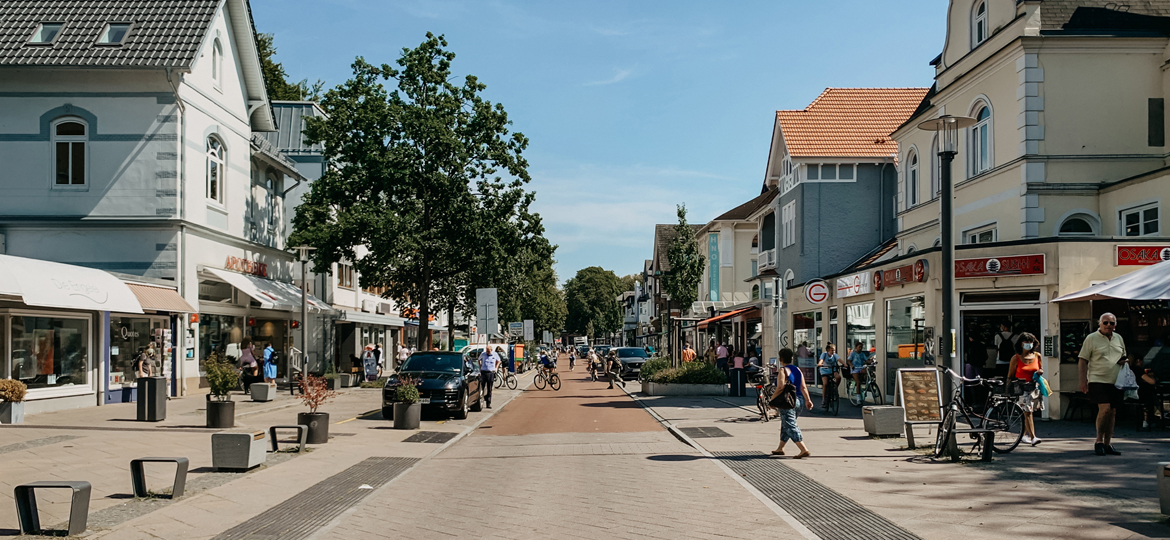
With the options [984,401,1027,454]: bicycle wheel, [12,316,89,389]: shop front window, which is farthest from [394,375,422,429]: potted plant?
[984,401,1027,454]: bicycle wheel

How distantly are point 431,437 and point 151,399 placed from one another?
20.5 ft

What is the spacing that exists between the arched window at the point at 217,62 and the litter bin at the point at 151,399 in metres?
13.7

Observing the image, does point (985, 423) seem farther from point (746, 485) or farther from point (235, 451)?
point (235, 451)

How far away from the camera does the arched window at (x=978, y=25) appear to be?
76.7ft

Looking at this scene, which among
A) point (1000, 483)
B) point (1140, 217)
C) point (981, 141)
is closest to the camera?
point (1000, 483)

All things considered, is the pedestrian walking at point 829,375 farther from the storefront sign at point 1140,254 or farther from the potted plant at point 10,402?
the potted plant at point 10,402

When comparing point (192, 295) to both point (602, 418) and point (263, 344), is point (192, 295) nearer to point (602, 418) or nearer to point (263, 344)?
point (263, 344)

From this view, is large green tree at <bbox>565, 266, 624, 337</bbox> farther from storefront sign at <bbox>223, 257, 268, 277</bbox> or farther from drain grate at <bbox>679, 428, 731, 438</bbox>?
drain grate at <bbox>679, 428, 731, 438</bbox>

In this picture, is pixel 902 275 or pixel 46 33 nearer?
pixel 902 275

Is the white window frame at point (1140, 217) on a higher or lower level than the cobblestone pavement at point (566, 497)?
higher

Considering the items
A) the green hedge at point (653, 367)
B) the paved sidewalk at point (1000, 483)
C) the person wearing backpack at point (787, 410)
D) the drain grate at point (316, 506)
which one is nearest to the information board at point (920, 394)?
the paved sidewalk at point (1000, 483)

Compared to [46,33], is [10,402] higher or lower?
lower

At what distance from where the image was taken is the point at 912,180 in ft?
94.3

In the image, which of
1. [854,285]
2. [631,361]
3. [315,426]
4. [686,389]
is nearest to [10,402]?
[315,426]
